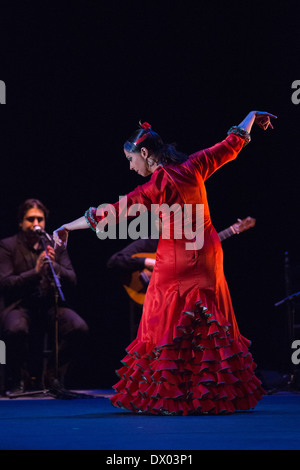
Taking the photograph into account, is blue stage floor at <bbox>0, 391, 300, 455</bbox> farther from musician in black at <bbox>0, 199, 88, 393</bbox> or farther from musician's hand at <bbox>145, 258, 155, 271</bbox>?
musician's hand at <bbox>145, 258, 155, 271</bbox>

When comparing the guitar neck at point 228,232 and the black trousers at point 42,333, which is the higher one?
the guitar neck at point 228,232

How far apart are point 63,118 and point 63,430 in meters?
3.42

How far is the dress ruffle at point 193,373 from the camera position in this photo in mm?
3121

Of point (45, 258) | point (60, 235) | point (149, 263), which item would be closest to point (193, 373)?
point (60, 235)

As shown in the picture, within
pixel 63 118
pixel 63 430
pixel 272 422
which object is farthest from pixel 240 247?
pixel 63 430

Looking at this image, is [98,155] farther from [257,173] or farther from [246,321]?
[246,321]

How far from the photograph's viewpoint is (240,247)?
18.8 ft

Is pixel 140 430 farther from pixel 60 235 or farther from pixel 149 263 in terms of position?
pixel 149 263

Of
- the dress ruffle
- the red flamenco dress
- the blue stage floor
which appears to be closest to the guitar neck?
the blue stage floor

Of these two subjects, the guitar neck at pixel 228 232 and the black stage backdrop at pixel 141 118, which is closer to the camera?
the guitar neck at pixel 228 232

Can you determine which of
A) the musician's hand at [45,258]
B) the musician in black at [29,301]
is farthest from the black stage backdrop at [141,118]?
the musician's hand at [45,258]

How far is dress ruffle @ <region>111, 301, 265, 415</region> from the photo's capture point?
123 inches

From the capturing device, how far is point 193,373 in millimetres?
3168

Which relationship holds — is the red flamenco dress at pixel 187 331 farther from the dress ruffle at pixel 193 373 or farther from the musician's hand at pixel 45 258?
the musician's hand at pixel 45 258
